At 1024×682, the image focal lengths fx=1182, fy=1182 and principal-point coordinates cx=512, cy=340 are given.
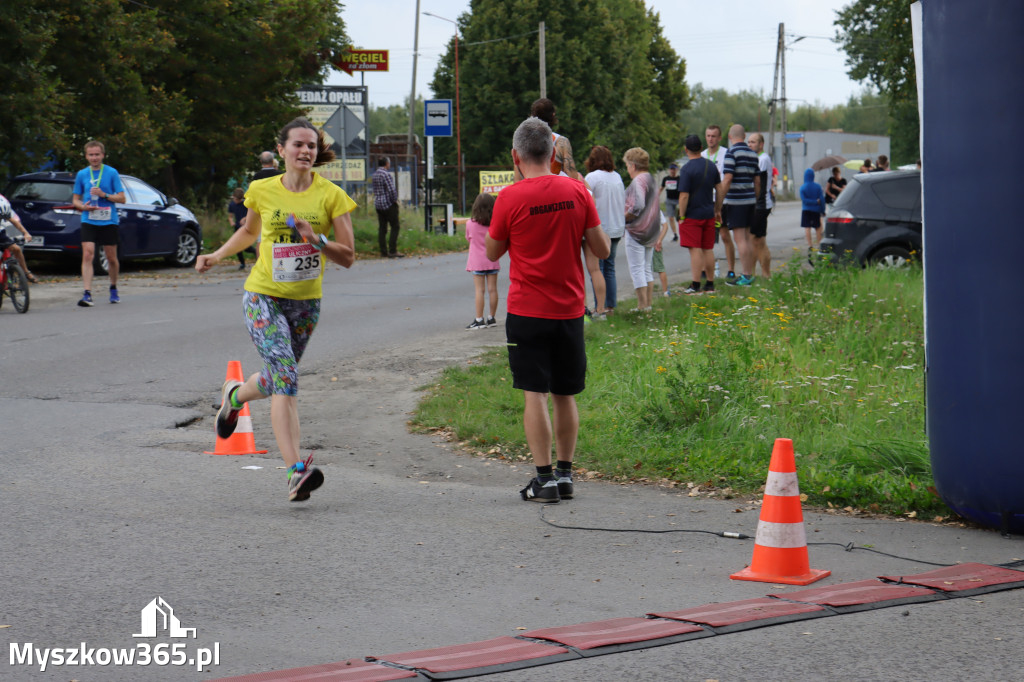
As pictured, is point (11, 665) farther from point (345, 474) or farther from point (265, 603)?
point (345, 474)

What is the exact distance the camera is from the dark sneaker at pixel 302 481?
19.1ft

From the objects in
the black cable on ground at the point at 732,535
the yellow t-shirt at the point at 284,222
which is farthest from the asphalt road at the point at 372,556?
the yellow t-shirt at the point at 284,222

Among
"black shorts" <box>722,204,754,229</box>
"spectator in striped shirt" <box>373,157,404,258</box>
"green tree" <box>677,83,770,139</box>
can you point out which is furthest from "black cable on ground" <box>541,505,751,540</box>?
"green tree" <box>677,83,770,139</box>

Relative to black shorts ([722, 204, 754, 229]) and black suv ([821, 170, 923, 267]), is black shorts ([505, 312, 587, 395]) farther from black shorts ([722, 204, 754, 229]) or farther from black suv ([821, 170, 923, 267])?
black suv ([821, 170, 923, 267])

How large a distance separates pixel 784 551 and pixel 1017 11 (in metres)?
2.52

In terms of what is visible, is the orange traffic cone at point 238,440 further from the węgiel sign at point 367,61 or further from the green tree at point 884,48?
the węgiel sign at point 367,61

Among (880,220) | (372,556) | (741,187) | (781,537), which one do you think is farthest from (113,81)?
(781,537)

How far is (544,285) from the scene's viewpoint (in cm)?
607

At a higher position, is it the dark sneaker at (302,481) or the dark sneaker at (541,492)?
the dark sneaker at (302,481)

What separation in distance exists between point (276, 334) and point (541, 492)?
1.57 meters

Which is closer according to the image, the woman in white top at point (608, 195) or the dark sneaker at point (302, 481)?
the dark sneaker at point (302, 481)

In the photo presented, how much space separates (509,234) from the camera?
6.12 metres

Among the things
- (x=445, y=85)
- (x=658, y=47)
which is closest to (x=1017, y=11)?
(x=445, y=85)

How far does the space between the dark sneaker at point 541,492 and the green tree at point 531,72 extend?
4849 centimetres
